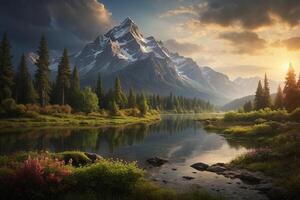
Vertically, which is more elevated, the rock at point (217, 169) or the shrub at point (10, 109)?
the shrub at point (10, 109)

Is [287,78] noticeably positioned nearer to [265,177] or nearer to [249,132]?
[249,132]

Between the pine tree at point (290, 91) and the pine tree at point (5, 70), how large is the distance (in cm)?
7738

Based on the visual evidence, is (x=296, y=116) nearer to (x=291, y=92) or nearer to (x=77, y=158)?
(x=291, y=92)

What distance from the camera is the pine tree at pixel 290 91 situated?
8685cm

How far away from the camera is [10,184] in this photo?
1664 centimetres

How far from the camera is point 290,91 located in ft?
295

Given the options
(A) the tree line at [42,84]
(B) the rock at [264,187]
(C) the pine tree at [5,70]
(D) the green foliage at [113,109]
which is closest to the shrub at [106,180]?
(B) the rock at [264,187]

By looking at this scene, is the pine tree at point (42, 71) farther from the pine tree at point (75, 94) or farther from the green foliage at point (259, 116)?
the green foliage at point (259, 116)

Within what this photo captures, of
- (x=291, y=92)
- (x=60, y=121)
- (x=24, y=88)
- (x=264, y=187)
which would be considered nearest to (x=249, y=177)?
(x=264, y=187)

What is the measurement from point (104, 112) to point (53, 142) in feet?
204

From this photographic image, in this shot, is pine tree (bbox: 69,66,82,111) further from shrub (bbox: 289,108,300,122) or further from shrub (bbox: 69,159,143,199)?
shrub (bbox: 69,159,143,199)

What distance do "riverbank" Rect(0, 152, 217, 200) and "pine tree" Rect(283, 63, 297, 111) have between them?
7607 centimetres

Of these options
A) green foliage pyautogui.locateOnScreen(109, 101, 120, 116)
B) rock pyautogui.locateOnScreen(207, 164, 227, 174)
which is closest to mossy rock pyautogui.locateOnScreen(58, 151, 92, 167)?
rock pyautogui.locateOnScreen(207, 164, 227, 174)

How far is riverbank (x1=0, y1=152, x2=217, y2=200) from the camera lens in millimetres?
16797
